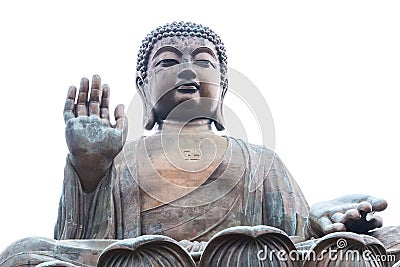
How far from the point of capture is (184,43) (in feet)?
38.2

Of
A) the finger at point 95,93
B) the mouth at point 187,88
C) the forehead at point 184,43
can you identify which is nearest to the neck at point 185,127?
the mouth at point 187,88

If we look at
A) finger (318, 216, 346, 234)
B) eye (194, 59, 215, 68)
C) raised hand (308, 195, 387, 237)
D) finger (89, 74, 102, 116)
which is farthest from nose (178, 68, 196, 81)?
finger (318, 216, 346, 234)

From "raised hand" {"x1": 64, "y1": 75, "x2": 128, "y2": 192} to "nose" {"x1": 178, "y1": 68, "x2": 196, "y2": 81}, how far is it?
1498mm

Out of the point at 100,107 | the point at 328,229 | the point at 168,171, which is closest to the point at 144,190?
the point at 168,171

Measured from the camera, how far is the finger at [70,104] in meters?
9.76

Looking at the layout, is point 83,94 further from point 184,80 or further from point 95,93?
point 184,80

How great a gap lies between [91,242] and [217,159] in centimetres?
188

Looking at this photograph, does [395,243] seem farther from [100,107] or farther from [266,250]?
[100,107]

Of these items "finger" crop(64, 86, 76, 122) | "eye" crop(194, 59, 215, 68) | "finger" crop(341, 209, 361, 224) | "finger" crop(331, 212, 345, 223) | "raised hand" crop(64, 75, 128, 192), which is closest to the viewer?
"finger" crop(341, 209, 361, 224)

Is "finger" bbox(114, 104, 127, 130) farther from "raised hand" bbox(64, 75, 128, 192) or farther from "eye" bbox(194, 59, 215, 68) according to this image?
"eye" bbox(194, 59, 215, 68)

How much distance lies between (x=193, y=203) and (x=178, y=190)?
0.21 meters

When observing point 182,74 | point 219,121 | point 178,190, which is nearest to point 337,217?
point 178,190

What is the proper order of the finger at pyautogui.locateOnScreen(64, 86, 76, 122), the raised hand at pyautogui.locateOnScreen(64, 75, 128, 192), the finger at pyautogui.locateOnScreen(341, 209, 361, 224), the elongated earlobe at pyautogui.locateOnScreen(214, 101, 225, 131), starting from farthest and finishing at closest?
the elongated earlobe at pyautogui.locateOnScreen(214, 101, 225, 131), the finger at pyautogui.locateOnScreen(64, 86, 76, 122), the raised hand at pyautogui.locateOnScreen(64, 75, 128, 192), the finger at pyautogui.locateOnScreen(341, 209, 361, 224)

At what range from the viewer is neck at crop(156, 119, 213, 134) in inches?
452
